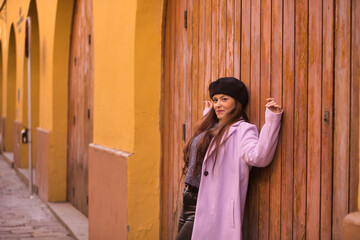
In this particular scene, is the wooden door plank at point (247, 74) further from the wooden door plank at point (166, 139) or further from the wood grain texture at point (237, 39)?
the wooden door plank at point (166, 139)

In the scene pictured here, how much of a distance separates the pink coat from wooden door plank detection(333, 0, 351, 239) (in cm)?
48

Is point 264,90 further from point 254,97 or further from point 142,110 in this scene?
point 142,110

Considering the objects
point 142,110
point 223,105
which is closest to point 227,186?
point 223,105

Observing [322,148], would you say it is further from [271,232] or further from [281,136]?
[271,232]

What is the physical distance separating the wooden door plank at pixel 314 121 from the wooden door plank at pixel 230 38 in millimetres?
784

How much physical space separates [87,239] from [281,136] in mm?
3434

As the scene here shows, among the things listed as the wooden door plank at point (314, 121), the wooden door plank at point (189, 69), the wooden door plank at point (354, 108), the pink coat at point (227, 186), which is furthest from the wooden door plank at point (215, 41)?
the wooden door plank at point (354, 108)

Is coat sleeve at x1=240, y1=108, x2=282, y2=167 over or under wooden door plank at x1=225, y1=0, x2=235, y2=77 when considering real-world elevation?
under

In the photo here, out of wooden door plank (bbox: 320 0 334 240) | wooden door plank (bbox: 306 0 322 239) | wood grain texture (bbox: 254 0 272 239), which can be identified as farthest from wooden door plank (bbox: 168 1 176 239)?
wooden door plank (bbox: 320 0 334 240)

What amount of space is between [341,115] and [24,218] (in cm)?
555

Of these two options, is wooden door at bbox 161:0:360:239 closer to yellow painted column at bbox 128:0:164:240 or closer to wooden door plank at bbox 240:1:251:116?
wooden door plank at bbox 240:1:251:116

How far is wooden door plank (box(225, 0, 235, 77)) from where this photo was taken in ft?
10.5

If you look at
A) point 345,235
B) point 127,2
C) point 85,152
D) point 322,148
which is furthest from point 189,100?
point 85,152

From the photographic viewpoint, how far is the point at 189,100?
12.6 feet
